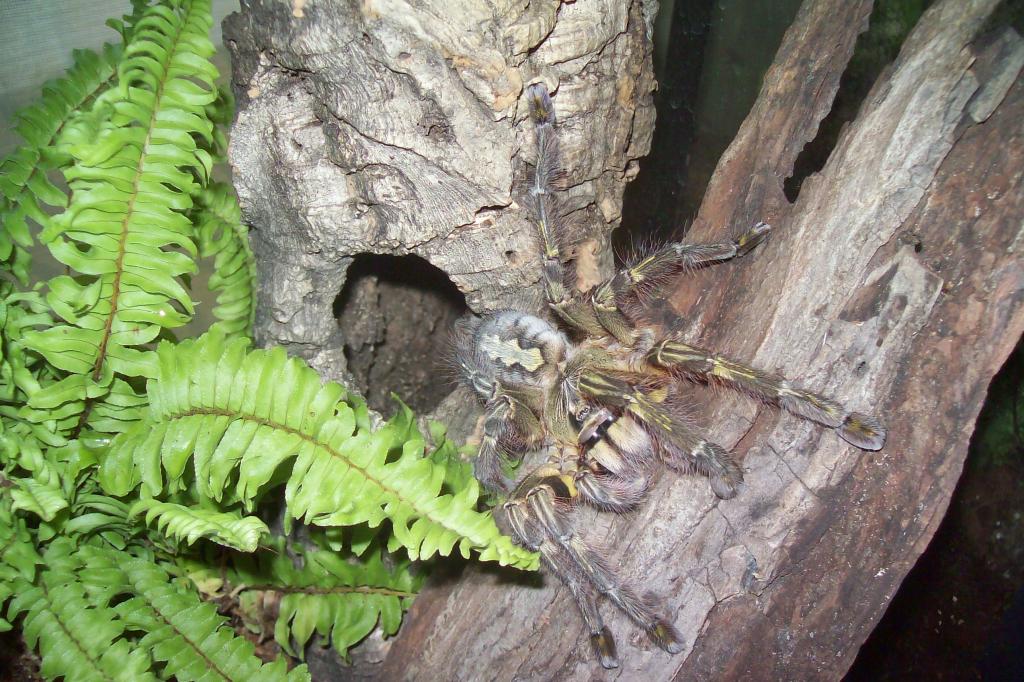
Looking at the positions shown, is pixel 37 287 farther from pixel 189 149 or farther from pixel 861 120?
pixel 861 120

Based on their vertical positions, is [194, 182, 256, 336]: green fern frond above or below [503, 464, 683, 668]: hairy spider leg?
above

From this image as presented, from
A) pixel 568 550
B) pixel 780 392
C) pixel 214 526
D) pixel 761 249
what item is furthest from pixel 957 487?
pixel 214 526

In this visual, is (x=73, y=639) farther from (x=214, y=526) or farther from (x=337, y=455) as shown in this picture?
(x=337, y=455)

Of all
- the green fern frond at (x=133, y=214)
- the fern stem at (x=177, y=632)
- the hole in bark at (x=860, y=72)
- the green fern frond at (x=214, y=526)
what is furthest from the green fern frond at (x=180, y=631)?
the hole in bark at (x=860, y=72)

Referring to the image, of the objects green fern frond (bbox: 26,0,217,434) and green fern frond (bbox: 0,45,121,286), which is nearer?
green fern frond (bbox: 26,0,217,434)

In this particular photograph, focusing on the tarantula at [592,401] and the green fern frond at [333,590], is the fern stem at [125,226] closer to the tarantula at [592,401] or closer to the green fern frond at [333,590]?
the green fern frond at [333,590]

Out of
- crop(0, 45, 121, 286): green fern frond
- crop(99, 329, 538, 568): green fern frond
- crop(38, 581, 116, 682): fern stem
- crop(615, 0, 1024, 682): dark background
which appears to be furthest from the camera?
crop(615, 0, 1024, 682): dark background

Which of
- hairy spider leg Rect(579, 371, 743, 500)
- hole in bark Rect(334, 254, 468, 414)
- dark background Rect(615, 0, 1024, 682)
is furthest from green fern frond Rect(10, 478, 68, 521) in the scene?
dark background Rect(615, 0, 1024, 682)

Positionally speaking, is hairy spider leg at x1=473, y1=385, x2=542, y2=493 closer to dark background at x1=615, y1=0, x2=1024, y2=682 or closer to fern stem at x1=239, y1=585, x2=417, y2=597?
fern stem at x1=239, y1=585, x2=417, y2=597
